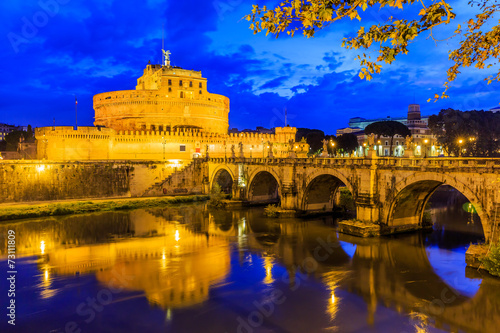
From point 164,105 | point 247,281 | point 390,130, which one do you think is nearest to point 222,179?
point 164,105

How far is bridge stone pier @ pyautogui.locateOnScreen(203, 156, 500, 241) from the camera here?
16906mm

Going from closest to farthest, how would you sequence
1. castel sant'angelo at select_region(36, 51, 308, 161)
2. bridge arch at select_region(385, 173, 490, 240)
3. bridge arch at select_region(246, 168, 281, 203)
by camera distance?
bridge arch at select_region(385, 173, 490, 240), bridge arch at select_region(246, 168, 281, 203), castel sant'angelo at select_region(36, 51, 308, 161)

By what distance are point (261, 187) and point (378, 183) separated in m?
15.7

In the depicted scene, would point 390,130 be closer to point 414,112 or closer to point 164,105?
point 414,112

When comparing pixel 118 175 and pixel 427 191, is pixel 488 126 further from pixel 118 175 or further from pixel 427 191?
pixel 118 175

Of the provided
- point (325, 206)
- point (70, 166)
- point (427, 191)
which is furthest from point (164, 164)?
point (427, 191)

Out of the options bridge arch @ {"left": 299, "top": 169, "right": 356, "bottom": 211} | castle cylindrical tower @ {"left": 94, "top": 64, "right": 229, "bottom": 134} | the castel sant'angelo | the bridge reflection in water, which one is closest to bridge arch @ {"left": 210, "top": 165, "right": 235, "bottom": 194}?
the castel sant'angelo

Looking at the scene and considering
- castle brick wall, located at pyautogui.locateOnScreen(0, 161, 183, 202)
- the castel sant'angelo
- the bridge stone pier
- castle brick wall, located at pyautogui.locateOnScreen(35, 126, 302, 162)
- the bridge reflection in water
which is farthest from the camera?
the castel sant'angelo

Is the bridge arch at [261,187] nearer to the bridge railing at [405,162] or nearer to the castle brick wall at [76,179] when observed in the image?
the bridge railing at [405,162]

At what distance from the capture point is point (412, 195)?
21766 millimetres

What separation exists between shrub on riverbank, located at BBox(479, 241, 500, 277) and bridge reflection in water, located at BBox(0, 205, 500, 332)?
0.46 metres

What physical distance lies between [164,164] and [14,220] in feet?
55.2

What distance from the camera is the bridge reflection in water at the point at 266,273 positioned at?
490 inches

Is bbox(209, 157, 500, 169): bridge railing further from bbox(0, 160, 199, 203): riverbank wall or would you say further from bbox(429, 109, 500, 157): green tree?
bbox(429, 109, 500, 157): green tree
